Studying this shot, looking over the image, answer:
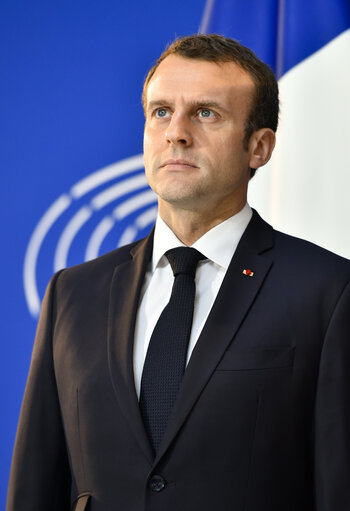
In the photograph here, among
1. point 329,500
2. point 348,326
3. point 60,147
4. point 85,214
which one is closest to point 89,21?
point 60,147

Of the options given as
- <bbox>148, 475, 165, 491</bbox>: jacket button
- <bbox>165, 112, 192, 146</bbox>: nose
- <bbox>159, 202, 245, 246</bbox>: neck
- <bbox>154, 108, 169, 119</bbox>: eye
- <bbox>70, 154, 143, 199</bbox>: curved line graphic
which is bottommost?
<bbox>148, 475, 165, 491</bbox>: jacket button

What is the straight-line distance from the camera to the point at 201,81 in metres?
1.69

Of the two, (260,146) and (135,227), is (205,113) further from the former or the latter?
(135,227)

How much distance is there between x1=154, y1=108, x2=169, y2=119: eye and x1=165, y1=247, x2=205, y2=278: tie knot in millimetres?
303

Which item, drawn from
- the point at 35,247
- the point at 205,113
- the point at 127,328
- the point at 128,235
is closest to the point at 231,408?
the point at 127,328

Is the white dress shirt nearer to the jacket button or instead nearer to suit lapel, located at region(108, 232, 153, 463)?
suit lapel, located at region(108, 232, 153, 463)

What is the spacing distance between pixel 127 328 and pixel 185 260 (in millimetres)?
198

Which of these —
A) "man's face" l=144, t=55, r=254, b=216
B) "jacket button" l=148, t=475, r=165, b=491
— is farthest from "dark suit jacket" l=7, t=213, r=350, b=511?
"man's face" l=144, t=55, r=254, b=216

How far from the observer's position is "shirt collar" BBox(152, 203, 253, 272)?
1.69 meters

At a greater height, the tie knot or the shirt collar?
the shirt collar

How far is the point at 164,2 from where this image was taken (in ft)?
8.35

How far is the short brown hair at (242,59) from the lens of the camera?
1.73 metres

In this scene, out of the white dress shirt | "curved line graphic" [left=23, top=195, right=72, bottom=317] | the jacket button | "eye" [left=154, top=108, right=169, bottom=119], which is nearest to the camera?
the jacket button

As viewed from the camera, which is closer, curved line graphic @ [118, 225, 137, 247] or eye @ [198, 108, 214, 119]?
eye @ [198, 108, 214, 119]
